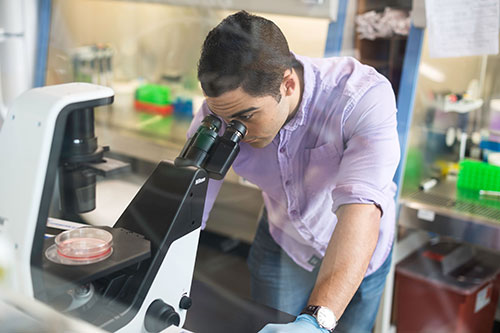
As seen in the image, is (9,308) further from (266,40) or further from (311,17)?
(311,17)

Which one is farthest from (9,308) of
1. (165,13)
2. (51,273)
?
(165,13)

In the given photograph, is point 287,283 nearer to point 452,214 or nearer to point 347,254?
point 347,254

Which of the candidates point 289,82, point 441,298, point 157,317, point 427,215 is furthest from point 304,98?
point 441,298

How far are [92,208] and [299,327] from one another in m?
0.42

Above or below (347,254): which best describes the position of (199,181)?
above

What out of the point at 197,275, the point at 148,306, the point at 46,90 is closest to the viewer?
the point at 46,90

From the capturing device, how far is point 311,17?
1711mm

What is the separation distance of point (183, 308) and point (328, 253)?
317mm

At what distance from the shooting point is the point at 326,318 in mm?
979

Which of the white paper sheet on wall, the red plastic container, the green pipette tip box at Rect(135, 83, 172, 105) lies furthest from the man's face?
the green pipette tip box at Rect(135, 83, 172, 105)

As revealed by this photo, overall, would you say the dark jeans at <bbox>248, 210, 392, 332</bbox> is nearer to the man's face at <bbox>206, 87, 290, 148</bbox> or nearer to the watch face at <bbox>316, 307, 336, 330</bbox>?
the watch face at <bbox>316, 307, 336, 330</bbox>

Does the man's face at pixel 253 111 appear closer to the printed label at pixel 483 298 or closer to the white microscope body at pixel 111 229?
the white microscope body at pixel 111 229

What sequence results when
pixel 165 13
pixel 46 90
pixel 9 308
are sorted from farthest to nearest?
pixel 165 13, pixel 46 90, pixel 9 308

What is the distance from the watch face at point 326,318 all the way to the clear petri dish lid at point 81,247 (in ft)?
1.25
